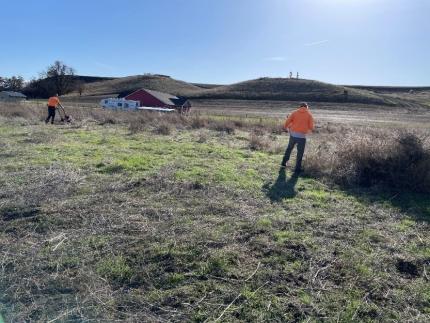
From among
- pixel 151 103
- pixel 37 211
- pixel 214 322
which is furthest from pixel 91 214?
pixel 151 103

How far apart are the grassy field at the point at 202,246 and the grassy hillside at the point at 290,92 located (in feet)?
232

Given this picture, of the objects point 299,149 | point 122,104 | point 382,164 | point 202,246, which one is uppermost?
point 122,104

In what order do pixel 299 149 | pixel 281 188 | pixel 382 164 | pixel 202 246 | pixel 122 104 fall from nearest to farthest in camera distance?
pixel 202 246, pixel 281 188, pixel 382 164, pixel 299 149, pixel 122 104

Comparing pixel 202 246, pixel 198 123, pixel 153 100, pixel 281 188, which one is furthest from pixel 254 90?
pixel 202 246

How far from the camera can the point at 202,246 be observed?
15.6 feet

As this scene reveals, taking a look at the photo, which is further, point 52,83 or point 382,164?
point 52,83

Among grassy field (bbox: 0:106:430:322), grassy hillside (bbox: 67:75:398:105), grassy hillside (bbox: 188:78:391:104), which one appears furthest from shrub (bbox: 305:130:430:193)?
grassy hillside (bbox: 188:78:391:104)

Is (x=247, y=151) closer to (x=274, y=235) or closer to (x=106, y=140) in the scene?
(x=106, y=140)

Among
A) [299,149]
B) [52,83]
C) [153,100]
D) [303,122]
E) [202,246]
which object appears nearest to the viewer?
[202,246]

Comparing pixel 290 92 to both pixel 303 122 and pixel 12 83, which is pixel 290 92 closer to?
pixel 12 83

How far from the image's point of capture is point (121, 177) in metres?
7.86

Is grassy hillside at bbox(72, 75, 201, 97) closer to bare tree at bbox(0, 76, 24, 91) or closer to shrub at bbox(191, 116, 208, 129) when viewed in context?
bare tree at bbox(0, 76, 24, 91)

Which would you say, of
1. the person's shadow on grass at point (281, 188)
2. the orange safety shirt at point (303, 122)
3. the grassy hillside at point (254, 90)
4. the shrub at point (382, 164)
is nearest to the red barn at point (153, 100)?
the grassy hillside at point (254, 90)

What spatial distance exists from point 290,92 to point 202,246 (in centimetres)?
8272
